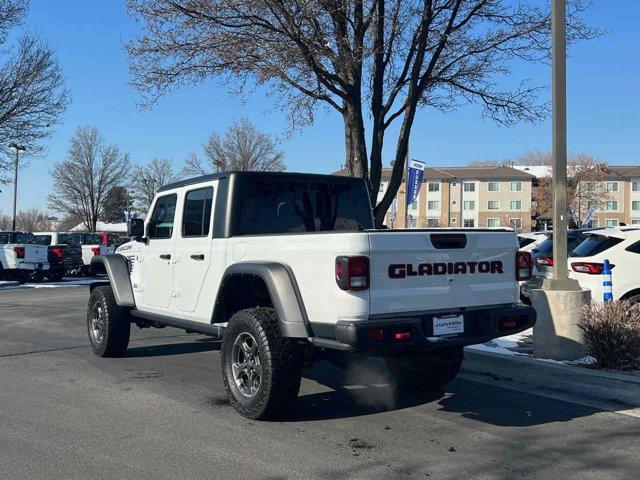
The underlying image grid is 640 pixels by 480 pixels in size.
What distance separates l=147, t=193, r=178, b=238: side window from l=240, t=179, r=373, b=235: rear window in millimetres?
1208

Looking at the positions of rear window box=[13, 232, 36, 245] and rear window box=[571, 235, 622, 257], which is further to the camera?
rear window box=[13, 232, 36, 245]

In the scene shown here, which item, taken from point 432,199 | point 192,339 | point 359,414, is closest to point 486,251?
point 359,414

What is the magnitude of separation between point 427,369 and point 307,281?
6.85 feet

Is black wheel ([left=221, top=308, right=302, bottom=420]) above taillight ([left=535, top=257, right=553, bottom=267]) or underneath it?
underneath

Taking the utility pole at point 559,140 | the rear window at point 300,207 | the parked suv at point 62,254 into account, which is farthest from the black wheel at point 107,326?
the parked suv at point 62,254

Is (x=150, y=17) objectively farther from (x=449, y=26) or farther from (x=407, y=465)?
(x=407, y=465)

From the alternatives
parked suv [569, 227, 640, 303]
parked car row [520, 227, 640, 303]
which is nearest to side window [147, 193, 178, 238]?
parked car row [520, 227, 640, 303]

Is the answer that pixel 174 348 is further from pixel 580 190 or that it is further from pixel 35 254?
pixel 580 190

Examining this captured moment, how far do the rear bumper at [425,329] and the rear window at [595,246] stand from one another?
14.9 feet

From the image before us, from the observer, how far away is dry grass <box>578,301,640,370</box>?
6668mm

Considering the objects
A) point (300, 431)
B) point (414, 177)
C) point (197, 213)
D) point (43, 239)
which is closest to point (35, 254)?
point (43, 239)

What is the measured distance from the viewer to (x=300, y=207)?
672cm

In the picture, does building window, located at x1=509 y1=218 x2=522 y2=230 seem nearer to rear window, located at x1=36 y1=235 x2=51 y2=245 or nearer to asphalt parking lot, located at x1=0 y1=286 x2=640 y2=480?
rear window, located at x1=36 y1=235 x2=51 y2=245

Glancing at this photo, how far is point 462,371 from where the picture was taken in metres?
7.59
